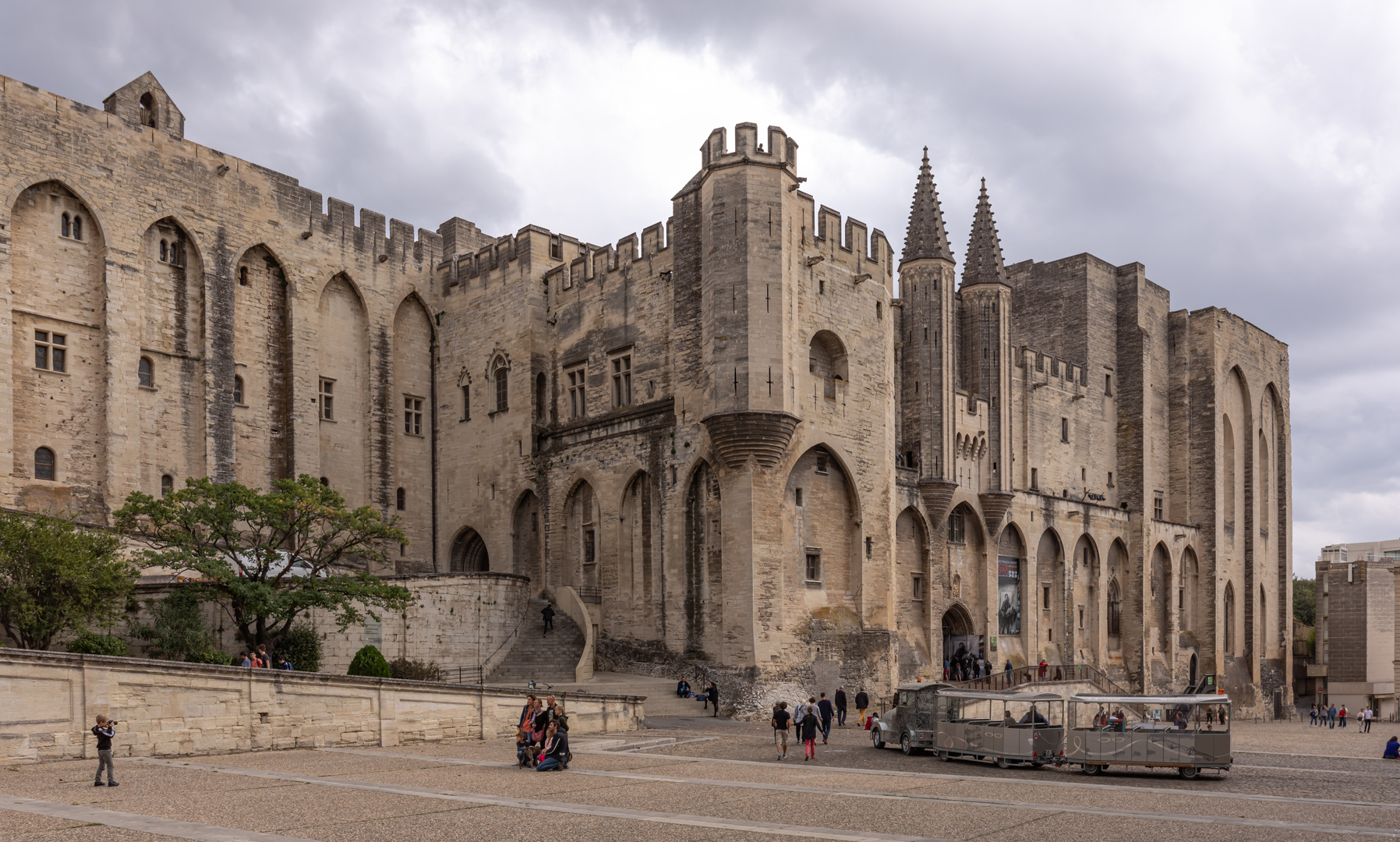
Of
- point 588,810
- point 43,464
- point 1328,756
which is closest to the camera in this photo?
point 588,810

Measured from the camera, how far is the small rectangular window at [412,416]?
41.2 m

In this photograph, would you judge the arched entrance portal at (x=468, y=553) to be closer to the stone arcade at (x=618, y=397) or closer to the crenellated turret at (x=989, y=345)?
the stone arcade at (x=618, y=397)

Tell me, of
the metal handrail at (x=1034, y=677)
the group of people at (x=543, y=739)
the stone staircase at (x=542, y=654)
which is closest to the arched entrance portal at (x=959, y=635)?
the metal handrail at (x=1034, y=677)

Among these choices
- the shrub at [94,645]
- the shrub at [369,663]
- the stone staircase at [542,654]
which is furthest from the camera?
the stone staircase at [542,654]

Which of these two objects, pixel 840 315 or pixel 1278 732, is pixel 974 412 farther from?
pixel 1278 732

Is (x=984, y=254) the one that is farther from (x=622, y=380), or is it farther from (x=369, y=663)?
(x=369, y=663)

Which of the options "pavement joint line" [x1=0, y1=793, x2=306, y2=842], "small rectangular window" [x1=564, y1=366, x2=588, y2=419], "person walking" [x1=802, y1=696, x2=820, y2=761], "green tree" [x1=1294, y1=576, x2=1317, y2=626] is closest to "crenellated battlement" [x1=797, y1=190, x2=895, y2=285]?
"small rectangular window" [x1=564, y1=366, x2=588, y2=419]

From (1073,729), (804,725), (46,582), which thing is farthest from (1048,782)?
(46,582)

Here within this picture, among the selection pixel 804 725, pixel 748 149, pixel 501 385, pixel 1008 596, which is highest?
pixel 748 149

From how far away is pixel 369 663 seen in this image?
89.4ft

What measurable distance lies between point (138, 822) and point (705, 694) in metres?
19.7

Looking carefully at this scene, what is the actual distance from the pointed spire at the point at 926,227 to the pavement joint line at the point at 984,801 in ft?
87.3

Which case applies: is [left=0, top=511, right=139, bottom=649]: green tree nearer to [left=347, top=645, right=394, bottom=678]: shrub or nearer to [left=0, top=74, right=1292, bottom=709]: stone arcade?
[left=347, top=645, right=394, bottom=678]: shrub

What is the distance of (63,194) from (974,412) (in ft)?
98.3
